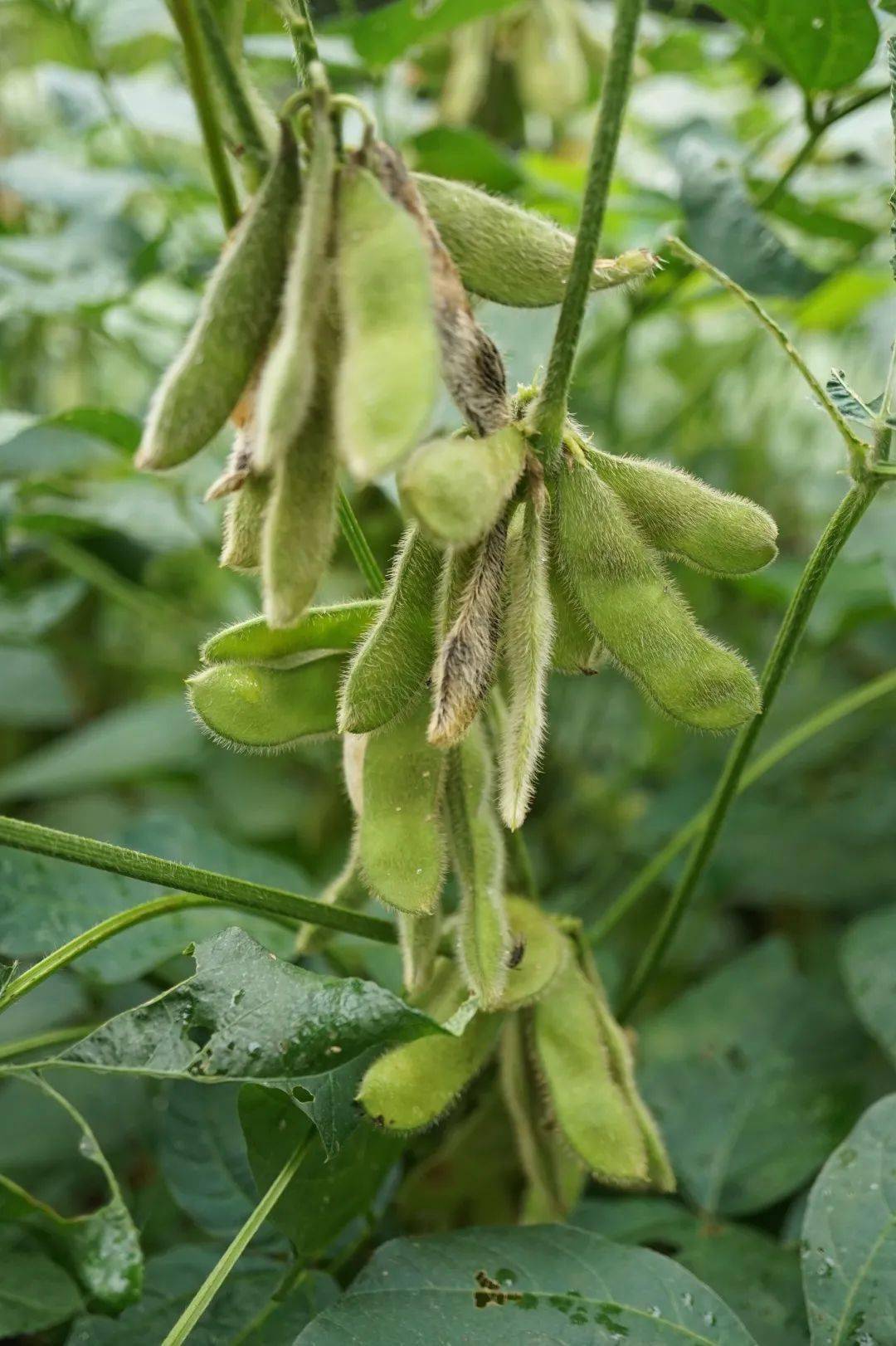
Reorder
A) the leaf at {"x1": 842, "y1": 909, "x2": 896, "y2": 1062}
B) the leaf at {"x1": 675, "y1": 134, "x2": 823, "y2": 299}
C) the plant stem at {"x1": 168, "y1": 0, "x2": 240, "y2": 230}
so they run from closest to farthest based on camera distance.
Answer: the plant stem at {"x1": 168, "y1": 0, "x2": 240, "y2": 230}, the leaf at {"x1": 842, "y1": 909, "x2": 896, "y2": 1062}, the leaf at {"x1": 675, "y1": 134, "x2": 823, "y2": 299}

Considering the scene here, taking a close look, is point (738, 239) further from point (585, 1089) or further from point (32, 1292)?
point (32, 1292)

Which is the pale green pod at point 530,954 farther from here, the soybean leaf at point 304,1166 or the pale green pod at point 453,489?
the pale green pod at point 453,489

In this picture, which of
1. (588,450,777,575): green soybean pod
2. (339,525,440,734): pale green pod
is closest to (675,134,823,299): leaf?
Result: (588,450,777,575): green soybean pod

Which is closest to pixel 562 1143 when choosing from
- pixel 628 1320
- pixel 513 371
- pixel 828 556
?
pixel 628 1320

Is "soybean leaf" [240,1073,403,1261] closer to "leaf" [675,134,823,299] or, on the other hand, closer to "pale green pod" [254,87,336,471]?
"pale green pod" [254,87,336,471]

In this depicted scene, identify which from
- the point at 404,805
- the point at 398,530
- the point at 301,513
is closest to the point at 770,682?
the point at 404,805

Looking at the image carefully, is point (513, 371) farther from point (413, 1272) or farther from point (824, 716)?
point (413, 1272)

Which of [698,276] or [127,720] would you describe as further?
[127,720]
